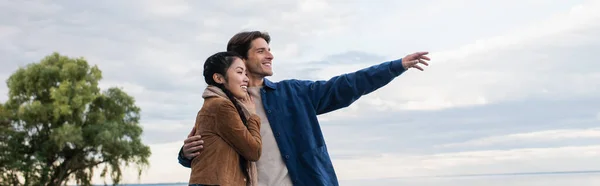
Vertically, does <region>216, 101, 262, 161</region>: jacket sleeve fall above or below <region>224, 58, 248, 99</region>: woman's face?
below

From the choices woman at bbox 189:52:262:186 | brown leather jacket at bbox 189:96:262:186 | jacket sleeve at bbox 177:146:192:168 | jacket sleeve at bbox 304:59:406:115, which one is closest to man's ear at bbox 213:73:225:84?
woman at bbox 189:52:262:186

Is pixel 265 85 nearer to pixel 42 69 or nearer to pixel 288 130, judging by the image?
pixel 288 130

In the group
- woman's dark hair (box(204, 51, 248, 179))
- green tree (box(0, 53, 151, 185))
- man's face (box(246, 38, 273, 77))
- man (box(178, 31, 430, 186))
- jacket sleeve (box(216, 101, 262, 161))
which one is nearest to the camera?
jacket sleeve (box(216, 101, 262, 161))

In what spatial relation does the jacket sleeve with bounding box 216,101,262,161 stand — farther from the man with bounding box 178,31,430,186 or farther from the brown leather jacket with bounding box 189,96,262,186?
the man with bounding box 178,31,430,186

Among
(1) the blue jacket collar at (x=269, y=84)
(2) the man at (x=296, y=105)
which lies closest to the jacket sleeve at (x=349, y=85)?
(2) the man at (x=296, y=105)

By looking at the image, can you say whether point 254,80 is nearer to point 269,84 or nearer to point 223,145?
point 269,84

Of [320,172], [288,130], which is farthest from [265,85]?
[320,172]

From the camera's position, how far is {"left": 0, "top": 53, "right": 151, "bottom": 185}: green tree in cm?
2728

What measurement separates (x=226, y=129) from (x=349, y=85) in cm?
96

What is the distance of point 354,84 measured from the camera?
389 centimetres

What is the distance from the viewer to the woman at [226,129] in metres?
3.20

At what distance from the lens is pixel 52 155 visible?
28000mm

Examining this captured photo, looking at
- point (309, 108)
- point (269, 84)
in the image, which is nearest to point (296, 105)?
point (309, 108)

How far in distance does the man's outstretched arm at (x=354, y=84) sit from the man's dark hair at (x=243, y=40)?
401 millimetres
